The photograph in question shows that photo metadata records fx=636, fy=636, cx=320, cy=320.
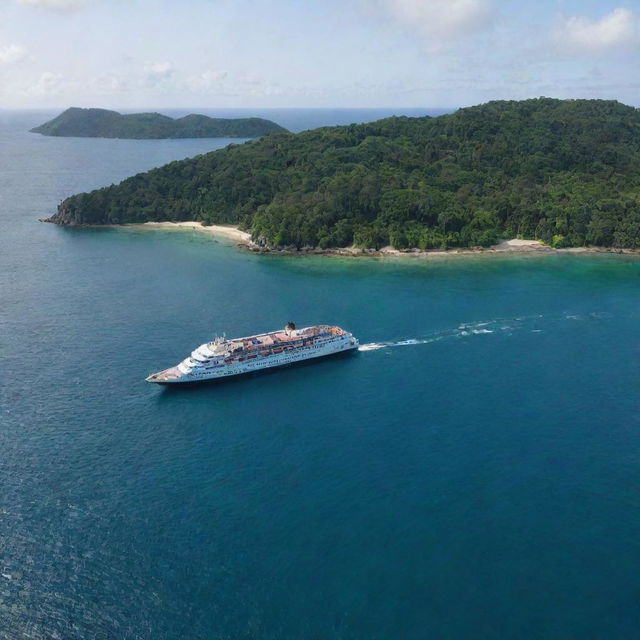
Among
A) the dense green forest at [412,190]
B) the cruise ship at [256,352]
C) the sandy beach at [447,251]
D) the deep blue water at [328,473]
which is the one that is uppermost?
the dense green forest at [412,190]

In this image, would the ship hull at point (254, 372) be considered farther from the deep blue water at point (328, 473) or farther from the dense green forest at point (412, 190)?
the dense green forest at point (412, 190)

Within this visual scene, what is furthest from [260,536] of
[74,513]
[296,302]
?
[296,302]

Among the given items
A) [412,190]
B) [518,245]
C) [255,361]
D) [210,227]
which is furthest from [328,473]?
[210,227]

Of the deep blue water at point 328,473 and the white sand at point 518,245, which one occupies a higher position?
the white sand at point 518,245

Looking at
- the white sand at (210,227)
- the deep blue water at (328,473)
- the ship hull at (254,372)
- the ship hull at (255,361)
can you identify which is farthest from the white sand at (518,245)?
the ship hull at (254,372)

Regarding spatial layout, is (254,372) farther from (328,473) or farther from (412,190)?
(412,190)
